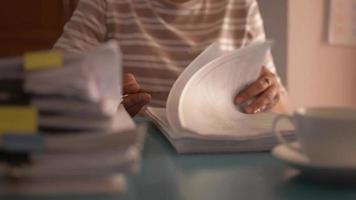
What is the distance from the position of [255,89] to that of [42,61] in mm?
616

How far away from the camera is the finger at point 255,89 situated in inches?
40.9

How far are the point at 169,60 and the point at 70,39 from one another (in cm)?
26

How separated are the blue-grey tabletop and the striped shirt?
0.80 meters

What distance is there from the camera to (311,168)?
62cm

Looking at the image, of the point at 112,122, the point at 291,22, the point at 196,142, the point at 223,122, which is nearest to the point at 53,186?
the point at 112,122

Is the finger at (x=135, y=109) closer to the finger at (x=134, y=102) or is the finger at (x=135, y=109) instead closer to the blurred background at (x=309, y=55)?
the finger at (x=134, y=102)

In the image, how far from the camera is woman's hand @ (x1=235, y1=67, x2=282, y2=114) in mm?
1052

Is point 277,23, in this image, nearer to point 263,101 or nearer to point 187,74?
point 263,101

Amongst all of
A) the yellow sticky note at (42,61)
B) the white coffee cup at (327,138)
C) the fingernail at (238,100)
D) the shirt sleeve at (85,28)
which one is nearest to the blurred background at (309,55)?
the shirt sleeve at (85,28)

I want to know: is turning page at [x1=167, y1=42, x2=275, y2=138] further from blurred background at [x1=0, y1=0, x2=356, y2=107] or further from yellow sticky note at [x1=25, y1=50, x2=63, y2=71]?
blurred background at [x1=0, y1=0, x2=356, y2=107]

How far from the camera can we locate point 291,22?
2.08 m

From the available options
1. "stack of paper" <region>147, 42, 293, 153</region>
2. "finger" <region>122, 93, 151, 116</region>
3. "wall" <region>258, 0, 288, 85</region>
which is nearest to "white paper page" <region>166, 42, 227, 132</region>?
"stack of paper" <region>147, 42, 293, 153</region>

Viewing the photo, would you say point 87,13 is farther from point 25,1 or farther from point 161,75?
point 25,1

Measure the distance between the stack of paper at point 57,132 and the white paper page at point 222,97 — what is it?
272mm
